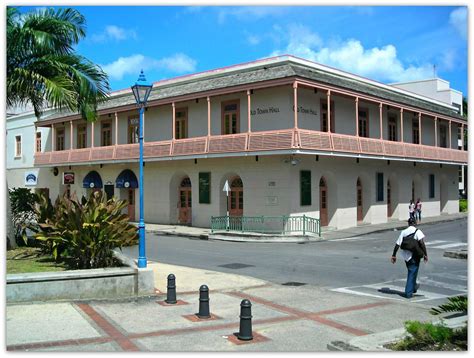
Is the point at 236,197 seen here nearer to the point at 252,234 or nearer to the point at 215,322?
the point at 252,234

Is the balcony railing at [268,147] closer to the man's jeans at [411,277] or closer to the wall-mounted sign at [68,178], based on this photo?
the wall-mounted sign at [68,178]

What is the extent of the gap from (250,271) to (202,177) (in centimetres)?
1501

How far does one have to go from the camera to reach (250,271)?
14492 mm

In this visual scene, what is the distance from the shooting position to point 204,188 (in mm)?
29000

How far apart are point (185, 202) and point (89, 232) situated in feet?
66.7

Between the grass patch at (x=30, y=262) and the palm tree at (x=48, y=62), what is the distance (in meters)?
4.07

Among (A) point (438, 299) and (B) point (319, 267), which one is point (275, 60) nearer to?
(B) point (319, 267)

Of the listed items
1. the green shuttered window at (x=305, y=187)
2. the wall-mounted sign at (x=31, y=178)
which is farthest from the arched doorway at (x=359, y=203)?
the wall-mounted sign at (x=31, y=178)

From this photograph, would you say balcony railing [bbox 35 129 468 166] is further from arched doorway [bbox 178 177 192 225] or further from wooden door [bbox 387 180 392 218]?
wooden door [bbox 387 180 392 218]

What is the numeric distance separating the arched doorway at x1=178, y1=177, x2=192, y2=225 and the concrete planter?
794 inches

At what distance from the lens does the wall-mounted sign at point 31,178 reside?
4244 centimetres

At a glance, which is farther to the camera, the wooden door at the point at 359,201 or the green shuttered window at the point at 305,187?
the wooden door at the point at 359,201

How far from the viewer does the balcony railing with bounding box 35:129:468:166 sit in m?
23.9

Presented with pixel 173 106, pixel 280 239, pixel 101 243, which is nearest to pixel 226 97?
pixel 173 106
